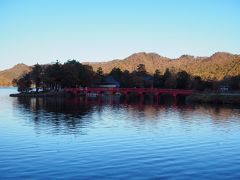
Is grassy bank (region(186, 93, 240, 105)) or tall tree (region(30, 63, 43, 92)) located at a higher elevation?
tall tree (region(30, 63, 43, 92))

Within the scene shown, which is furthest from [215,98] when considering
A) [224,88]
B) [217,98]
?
[224,88]

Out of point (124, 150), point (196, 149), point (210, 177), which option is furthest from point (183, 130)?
point (210, 177)

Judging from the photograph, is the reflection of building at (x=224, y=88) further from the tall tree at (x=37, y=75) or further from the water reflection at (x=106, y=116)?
the tall tree at (x=37, y=75)

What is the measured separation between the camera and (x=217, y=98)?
112 meters

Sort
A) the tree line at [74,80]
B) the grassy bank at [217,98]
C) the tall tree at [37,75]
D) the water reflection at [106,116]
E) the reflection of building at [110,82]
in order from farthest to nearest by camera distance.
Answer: the reflection of building at [110,82] < the tall tree at [37,75] < the tree line at [74,80] < the grassy bank at [217,98] < the water reflection at [106,116]

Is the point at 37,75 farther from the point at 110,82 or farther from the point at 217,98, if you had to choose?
the point at 217,98

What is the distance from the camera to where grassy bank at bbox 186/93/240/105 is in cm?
10714

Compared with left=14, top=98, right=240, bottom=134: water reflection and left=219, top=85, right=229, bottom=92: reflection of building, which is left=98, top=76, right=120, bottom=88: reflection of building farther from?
left=14, top=98, right=240, bottom=134: water reflection

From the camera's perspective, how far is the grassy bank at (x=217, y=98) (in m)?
107

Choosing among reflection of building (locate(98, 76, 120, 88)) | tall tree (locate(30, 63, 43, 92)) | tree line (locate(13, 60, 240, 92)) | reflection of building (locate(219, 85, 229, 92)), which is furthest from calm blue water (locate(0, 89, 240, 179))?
reflection of building (locate(98, 76, 120, 88))

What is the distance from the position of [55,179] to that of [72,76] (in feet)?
438

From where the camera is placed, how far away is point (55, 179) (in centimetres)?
2180

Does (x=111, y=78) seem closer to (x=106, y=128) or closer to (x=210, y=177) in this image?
(x=106, y=128)

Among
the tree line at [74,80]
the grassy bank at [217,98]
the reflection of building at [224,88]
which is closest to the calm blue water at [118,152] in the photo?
the grassy bank at [217,98]
